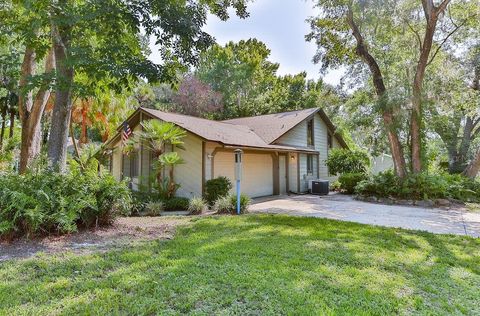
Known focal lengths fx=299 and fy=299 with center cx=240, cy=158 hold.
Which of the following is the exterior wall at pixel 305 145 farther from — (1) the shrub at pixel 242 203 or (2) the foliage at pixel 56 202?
(2) the foliage at pixel 56 202

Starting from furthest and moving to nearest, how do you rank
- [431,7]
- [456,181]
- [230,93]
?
[230,93]
[456,181]
[431,7]

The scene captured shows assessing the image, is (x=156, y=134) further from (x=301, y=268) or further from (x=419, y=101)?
(x=419, y=101)

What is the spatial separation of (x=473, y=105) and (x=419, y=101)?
5.93 meters

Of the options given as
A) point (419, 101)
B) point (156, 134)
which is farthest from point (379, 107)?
point (156, 134)

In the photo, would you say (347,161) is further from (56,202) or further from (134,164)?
(56,202)

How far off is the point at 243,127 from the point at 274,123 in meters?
1.94

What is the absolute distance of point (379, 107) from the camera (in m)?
12.6

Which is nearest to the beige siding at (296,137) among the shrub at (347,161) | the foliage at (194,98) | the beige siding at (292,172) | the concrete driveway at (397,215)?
the beige siding at (292,172)

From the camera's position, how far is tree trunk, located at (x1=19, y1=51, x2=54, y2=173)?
9953mm

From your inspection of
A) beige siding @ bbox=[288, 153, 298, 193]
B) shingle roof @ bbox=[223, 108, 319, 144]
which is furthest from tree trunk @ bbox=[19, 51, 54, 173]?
beige siding @ bbox=[288, 153, 298, 193]

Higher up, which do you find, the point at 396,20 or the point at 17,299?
the point at 396,20

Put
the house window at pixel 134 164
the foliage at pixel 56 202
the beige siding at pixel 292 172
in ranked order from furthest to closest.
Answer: the beige siding at pixel 292 172, the house window at pixel 134 164, the foliage at pixel 56 202

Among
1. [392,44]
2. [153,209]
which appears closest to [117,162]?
[153,209]

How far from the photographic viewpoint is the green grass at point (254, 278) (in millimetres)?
3184
